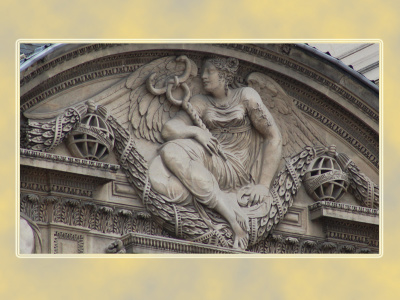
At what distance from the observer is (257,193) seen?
17969 millimetres

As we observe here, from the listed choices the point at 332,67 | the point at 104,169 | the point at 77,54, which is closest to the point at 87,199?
the point at 104,169

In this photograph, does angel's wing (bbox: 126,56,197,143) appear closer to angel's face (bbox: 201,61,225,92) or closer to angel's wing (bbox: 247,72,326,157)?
angel's face (bbox: 201,61,225,92)

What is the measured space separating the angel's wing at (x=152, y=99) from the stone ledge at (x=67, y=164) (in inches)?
29.2

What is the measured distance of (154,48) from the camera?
17.6 meters

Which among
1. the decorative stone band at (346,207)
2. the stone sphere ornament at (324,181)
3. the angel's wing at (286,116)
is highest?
the angel's wing at (286,116)

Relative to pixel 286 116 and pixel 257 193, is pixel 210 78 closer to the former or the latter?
pixel 286 116

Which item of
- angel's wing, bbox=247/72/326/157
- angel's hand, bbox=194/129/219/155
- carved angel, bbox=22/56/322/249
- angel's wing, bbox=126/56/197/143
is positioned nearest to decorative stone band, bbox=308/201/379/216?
carved angel, bbox=22/56/322/249

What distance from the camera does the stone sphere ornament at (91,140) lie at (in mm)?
17000

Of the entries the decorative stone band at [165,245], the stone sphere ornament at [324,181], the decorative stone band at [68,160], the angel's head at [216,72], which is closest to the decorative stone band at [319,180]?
the stone sphere ornament at [324,181]

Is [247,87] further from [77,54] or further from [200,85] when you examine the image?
[77,54]

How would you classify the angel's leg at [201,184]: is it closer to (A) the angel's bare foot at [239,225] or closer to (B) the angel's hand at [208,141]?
(A) the angel's bare foot at [239,225]

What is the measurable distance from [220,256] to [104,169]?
1535 mm

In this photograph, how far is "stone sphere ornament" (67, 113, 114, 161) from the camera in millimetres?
17000

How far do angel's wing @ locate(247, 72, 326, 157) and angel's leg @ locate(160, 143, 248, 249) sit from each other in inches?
48.9
